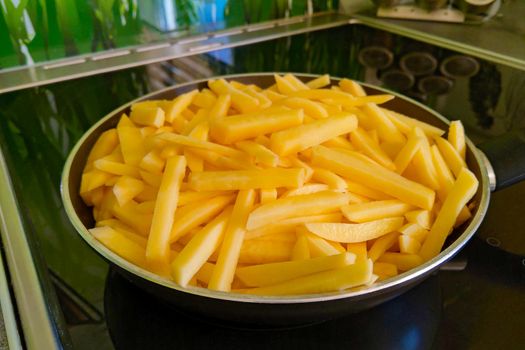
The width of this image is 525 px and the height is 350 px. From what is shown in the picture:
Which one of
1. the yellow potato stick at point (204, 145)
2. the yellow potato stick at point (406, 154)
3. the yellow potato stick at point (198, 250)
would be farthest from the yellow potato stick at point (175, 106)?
the yellow potato stick at point (406, 154)

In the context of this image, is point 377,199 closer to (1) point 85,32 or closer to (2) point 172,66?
(2) point 172,66

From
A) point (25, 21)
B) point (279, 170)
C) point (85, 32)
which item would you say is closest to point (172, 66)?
point (85, 32)

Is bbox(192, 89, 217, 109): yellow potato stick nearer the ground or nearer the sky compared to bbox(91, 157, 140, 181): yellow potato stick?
nearer the sky

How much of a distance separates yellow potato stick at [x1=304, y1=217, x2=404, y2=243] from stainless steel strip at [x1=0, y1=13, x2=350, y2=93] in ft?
2.70

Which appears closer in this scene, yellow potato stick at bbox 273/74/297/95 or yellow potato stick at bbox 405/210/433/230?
yellow potato stick at bbox 405/210/433/230

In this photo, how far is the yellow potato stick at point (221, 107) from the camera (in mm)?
658

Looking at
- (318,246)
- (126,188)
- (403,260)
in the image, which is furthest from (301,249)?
(126,188)

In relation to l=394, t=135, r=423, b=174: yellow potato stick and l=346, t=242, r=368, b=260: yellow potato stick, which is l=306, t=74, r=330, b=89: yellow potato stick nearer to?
l=394, t=135, r=423, b=174: yellow potato stick

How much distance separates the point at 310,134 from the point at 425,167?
15 cm

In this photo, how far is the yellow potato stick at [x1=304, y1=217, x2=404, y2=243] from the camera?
51 centimetres

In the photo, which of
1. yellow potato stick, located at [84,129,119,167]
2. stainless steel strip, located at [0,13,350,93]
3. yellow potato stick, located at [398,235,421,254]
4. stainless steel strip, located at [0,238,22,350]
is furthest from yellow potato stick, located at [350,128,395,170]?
stainless steel strip, located at [0,13,350,93]

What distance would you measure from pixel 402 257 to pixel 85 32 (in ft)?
3.19

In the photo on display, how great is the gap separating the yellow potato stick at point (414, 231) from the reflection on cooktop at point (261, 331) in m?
0.11

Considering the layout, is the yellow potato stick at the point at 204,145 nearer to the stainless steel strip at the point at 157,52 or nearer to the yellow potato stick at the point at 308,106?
the yellow potato stick at the point at 308,106
